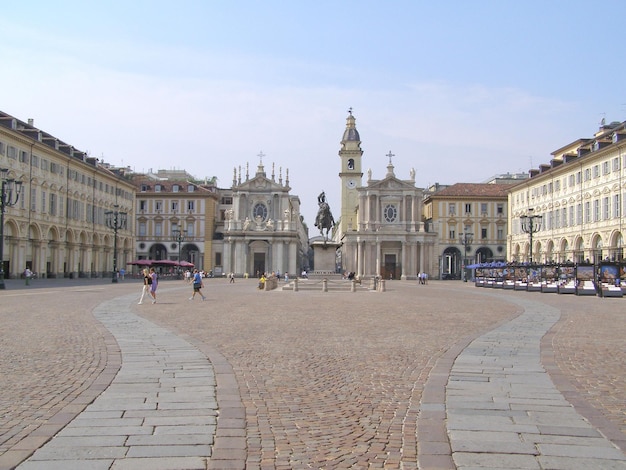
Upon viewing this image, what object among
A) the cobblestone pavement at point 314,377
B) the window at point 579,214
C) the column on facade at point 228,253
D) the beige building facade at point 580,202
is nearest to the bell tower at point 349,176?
the column on facade at point 228,253

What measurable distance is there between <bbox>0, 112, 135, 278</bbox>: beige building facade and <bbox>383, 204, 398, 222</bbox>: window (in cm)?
3937

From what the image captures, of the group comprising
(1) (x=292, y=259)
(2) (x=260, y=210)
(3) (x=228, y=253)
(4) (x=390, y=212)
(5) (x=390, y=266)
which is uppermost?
(2) (x=260, y=210)

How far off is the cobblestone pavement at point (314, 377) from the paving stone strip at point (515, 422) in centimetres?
21

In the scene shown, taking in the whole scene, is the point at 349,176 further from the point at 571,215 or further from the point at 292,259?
the point at 571,215

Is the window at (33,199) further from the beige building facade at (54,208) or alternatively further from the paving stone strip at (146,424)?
the paving stone strip at (146,424)

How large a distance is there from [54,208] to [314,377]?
6503cm

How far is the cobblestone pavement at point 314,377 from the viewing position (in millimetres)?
6824

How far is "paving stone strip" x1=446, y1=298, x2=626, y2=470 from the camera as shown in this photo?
6.33 m

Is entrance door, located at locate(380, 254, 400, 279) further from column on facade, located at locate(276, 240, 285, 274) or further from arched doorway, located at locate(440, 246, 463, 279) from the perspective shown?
column on facade, located at locate(276, 240, 285, 274)

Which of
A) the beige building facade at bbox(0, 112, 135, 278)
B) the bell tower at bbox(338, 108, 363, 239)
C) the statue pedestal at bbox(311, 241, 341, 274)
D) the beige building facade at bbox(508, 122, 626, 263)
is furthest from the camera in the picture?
the bell tower at bbox(338, 108, 363, 239)

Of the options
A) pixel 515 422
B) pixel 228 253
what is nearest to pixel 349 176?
pixel 228 253

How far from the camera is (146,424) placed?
7.53 metres

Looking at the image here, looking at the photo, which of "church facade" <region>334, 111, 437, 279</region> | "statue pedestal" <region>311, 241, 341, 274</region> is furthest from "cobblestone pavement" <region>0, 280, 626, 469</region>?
"church facade" <region>334, 111, 437, 279</region>

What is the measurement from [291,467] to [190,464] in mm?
895
